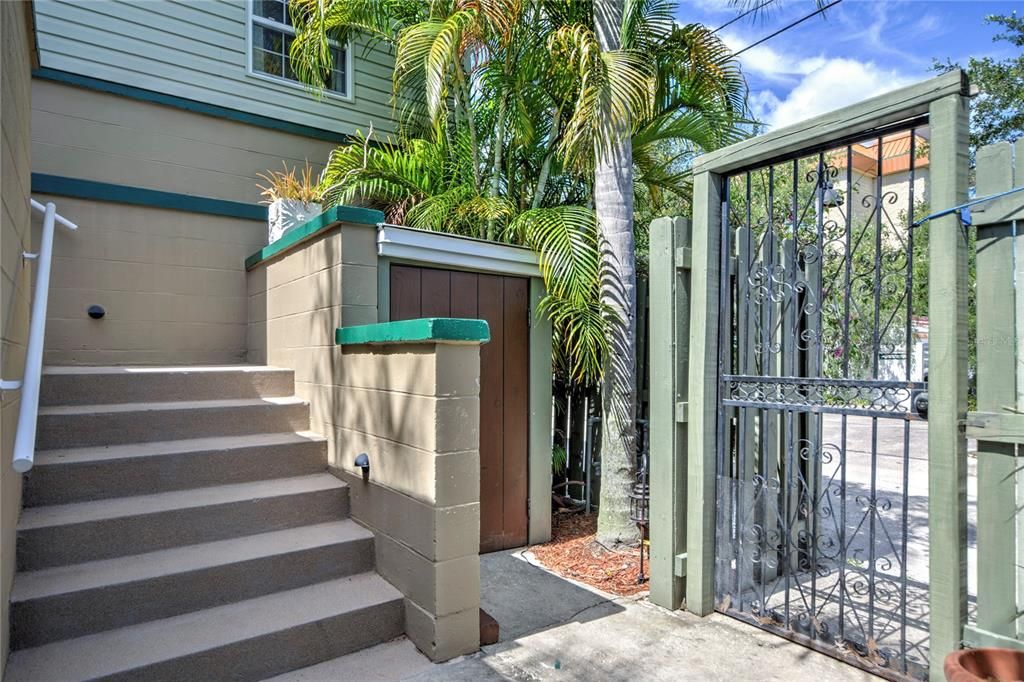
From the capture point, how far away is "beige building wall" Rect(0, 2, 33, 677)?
192 cm

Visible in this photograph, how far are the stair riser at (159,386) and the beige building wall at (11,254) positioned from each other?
49cm

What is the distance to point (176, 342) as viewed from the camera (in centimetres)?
478

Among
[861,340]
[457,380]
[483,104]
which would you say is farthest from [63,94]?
[861,340]

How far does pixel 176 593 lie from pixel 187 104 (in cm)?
408

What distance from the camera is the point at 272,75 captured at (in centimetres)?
535

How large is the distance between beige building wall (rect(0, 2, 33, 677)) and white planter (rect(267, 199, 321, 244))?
1.72 metres

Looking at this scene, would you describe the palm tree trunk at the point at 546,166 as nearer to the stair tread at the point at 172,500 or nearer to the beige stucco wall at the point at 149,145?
the beige stucco wall at the point at 149,145

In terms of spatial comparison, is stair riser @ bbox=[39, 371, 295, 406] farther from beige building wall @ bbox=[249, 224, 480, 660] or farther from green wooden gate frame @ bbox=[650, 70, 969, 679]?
green wooden gate frame @ bbox=[650, 70, 969, 679]

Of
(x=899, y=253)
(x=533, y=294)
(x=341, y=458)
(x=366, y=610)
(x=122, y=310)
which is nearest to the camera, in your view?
(x=899, y=253)

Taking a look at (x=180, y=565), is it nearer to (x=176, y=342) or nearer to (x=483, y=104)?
(x=176, y=342)

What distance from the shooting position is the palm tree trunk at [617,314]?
12.7 ft

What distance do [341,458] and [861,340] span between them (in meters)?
2.58

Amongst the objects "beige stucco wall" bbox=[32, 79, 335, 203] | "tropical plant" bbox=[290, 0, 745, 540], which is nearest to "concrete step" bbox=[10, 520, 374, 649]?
"tropical plant" bbox=[290, 0, 745, 540]

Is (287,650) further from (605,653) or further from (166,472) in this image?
(605,653)
